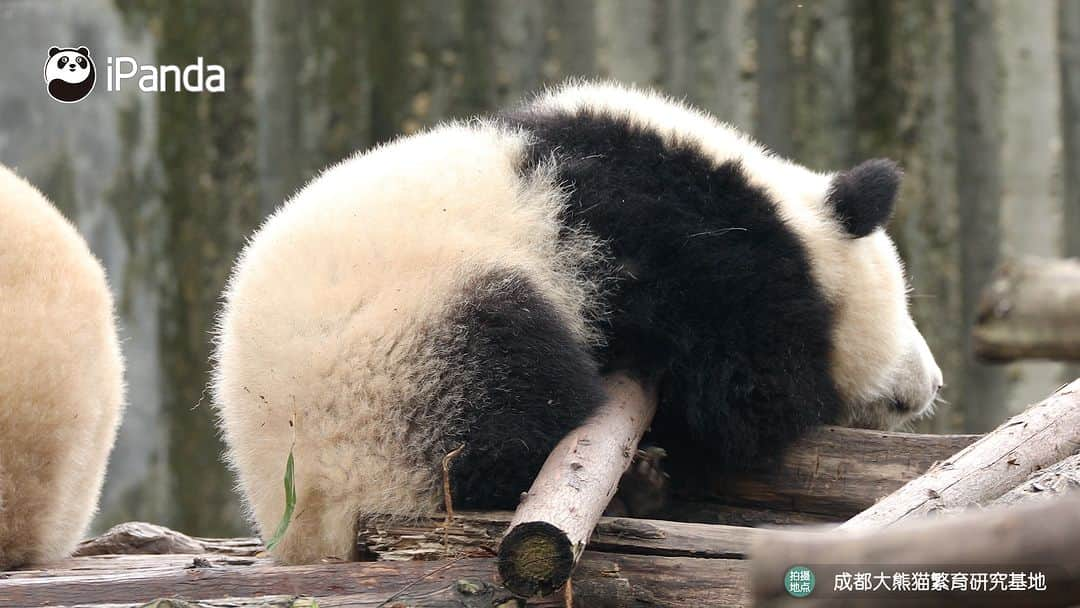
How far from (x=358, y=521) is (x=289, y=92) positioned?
132 inches

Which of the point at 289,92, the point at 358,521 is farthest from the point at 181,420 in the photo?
the point at 358,521

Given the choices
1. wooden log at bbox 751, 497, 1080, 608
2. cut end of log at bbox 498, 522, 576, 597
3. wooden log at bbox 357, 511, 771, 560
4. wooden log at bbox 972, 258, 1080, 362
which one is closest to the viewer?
wooden log at bbox 751, 497, 1080, 608

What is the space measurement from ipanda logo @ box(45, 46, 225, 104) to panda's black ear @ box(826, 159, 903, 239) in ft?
11.1

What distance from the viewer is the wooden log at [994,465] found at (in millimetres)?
2201

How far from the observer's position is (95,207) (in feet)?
18.0

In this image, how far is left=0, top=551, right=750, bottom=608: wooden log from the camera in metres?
2.33

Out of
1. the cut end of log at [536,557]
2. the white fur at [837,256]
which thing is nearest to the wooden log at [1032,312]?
the cut end of log at [536,557]

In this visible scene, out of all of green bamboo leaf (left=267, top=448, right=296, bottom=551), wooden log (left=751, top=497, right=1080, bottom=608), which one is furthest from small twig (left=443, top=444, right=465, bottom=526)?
wooden log (left=751, top=497, right=1080, bottom=608)

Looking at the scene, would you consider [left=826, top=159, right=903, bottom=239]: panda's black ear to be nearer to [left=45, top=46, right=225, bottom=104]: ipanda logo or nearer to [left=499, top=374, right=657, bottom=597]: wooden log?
[left=499, top=374, right=657, bottom=597]: wooden log

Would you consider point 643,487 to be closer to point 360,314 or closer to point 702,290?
point 702,290

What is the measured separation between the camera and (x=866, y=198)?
3215 mm

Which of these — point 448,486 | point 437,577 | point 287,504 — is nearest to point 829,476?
point 448,486

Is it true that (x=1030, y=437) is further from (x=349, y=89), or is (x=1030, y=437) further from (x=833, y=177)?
(x=349, y=89)

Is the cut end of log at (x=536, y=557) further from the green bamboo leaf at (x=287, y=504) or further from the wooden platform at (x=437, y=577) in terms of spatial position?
the green bamboo leaf at (x=287, y=504)
